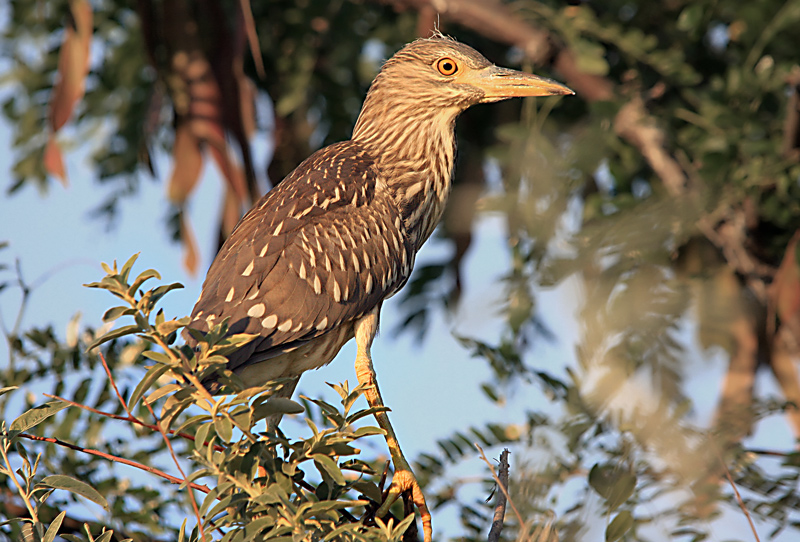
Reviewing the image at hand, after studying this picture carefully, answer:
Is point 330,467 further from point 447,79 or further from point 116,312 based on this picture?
point 447,79

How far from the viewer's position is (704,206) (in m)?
3.05

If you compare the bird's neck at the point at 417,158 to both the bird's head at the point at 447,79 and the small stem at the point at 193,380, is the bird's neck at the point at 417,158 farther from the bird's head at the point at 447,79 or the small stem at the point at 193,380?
the small stem at the point at 193,380

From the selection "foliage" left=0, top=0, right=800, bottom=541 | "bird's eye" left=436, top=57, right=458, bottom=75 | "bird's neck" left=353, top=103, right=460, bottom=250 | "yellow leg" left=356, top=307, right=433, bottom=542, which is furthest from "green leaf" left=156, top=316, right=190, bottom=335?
"bird's eye" left=436, top=57, right=458, bottom=75

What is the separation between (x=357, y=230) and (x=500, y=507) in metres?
1.05

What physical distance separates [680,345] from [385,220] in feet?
3.63

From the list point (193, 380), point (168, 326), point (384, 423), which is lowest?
point (384, 423)

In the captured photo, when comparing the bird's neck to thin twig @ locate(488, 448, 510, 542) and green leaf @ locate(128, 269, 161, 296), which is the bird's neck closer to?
thin twig @ locate(488, 448, 510, 542)

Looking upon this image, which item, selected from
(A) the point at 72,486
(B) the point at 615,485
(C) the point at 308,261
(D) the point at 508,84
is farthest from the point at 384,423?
(D) the point at 508,84

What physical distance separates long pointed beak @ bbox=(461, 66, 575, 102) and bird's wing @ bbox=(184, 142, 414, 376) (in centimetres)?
49

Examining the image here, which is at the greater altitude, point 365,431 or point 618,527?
point 365,431

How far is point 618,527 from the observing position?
1887 millimetres

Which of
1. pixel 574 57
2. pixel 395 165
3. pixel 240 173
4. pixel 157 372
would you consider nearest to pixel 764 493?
pixel 395 165

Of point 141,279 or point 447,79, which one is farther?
point 447,79

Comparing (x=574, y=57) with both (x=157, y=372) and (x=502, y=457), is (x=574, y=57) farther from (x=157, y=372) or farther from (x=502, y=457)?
(x=157, y=372)
